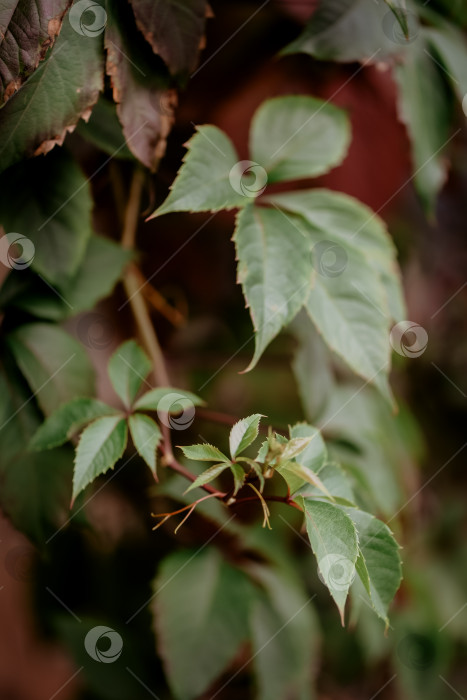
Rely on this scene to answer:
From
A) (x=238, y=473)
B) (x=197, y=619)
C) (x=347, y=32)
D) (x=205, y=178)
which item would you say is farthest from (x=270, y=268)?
(x=197, y=619)

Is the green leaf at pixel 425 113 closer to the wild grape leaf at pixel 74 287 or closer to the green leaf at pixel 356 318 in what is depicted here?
the green leaf at pixel 356 318

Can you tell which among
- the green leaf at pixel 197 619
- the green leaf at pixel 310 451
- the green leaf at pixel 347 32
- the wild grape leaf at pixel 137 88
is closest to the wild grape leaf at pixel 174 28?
the wild grape leaf at pixel 137 88

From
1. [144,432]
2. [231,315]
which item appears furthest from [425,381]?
[144,432]

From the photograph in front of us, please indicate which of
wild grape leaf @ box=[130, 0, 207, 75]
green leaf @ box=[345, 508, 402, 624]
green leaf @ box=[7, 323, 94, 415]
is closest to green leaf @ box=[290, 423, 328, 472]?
green leaf @ box=[345, 508, 402, 624]

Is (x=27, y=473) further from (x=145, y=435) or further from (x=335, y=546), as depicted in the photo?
(x=335, y=546)

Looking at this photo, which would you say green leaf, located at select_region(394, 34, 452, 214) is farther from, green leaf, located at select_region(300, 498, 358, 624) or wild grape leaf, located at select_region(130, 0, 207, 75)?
green leaf, located at select_region(300, 498, 358, 624)

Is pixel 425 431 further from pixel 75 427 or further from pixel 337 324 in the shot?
pixel 75 427
